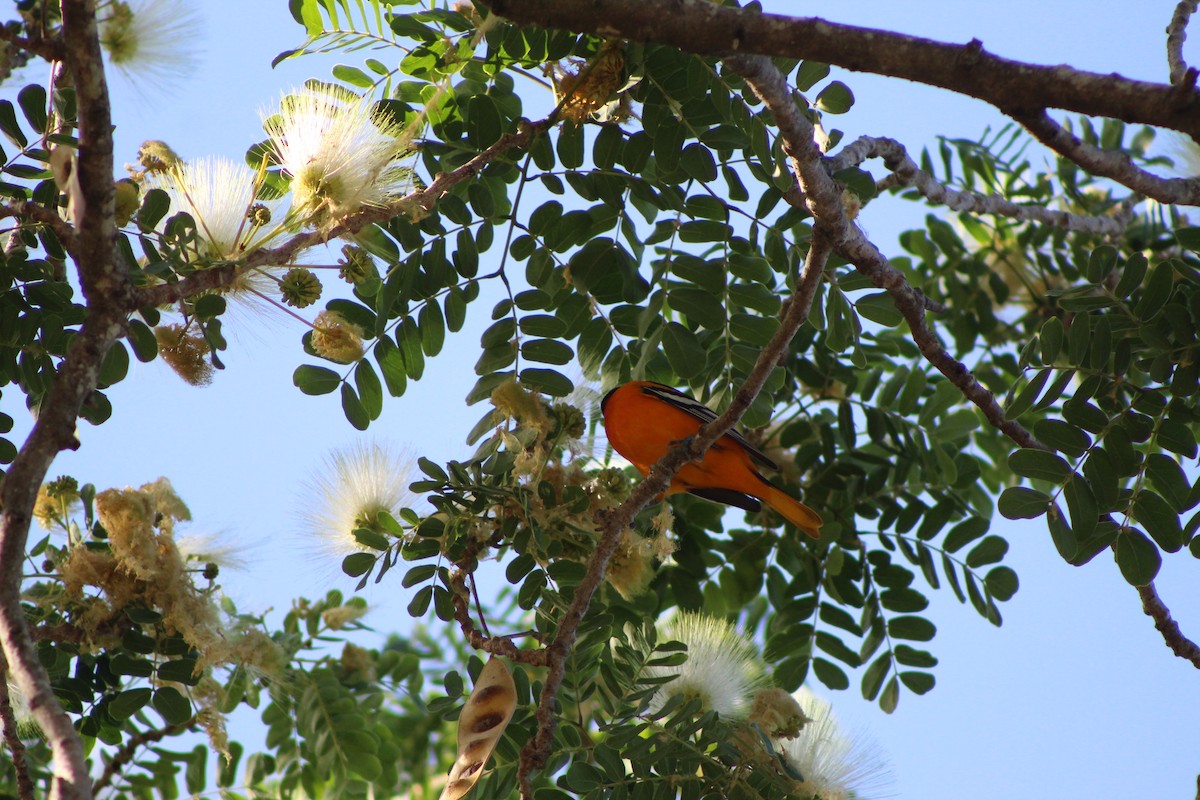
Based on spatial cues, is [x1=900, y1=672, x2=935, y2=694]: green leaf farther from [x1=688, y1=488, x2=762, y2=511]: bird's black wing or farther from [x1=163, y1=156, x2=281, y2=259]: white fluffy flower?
[x1=163, y1=156, x2=281, y2=259]: white fluffy flower

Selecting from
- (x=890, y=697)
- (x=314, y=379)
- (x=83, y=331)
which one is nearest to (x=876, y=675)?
(x=890, y=697)

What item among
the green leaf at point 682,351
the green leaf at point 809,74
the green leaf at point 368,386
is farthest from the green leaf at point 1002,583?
the green leaf at point 368,386

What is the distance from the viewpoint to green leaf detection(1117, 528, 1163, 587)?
2.66 meters

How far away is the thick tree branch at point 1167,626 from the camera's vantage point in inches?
110

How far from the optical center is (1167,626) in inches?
112

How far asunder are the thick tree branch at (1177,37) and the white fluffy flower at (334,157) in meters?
1.94

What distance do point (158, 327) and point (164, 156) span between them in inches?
19.2

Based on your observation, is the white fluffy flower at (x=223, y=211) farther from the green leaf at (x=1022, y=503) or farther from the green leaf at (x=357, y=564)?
the green leaf at (x=1022, y=503)

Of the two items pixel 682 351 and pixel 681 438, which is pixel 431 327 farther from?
pixel 681 438

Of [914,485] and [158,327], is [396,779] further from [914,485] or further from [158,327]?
[914,485]

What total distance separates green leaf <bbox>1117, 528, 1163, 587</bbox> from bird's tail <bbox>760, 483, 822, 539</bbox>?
128cm

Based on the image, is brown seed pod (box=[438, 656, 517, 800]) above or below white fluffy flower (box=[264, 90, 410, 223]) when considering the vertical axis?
below

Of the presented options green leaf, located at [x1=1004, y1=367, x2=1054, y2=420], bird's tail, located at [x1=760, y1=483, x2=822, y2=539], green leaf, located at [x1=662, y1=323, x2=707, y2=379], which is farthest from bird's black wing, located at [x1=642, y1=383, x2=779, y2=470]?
green leaf, located at [x1=1004, y1=367, x2=1054, y2=420]

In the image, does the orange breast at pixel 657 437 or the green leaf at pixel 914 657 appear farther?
the orange breast at pixel 657 437
